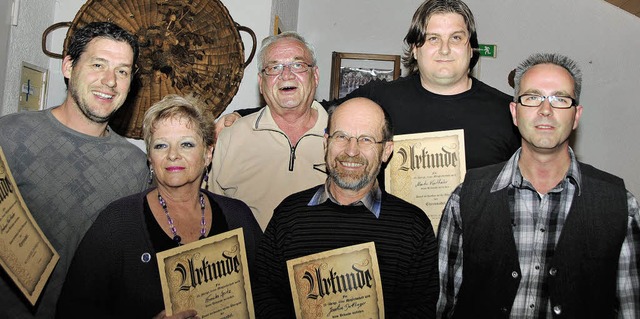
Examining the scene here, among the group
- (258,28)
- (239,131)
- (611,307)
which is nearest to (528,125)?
(611,307)

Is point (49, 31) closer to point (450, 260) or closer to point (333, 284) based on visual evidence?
point (333, 284)

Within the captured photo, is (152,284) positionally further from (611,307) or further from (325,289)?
(611,307)

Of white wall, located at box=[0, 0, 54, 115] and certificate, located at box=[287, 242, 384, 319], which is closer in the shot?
certificate, located at box=[287, 242, 384, 319]

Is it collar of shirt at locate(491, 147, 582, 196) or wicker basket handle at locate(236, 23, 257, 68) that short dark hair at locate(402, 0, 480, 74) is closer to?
collar of shirt at locate(491, 147, 582, 196)

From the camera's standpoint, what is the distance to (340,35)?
187 inches

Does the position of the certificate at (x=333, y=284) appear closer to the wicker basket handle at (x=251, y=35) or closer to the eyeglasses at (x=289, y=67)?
the eyeglasses at (x=289, y=67)

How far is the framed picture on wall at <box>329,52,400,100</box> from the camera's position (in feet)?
15.4

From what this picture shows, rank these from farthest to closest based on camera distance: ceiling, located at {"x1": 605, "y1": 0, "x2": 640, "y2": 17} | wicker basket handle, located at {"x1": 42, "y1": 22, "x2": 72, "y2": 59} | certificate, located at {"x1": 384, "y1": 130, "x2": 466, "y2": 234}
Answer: ceiling, located at {"x1": 605, "y1": 0, "x2": 640, "y2": 17} → wicker basket handle, located at {"x1": 42, "y1": 22, "x2": 72, "y2": 59} → certificate, located at {"x1": 384, "y1": 130, "x2": 466, "y2": 234}

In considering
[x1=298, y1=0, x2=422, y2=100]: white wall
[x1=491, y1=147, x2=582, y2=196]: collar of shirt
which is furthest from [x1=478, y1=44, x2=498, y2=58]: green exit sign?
[x1=491, y1=147, x2=582, y2=196]: collar of shirt

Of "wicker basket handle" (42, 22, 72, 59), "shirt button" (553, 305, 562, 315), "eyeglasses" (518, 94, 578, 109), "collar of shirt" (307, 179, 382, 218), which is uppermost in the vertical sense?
"wicker basket handle" (42, 22, 72, 59)

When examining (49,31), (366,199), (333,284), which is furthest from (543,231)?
(49,31)

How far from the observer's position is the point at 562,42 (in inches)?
185

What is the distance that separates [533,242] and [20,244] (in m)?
1.54

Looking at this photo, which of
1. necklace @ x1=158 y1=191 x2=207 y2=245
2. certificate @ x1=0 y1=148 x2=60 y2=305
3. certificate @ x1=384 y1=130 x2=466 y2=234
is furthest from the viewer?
certificate @ x1=384 y1=130 x2=466 y2=234
